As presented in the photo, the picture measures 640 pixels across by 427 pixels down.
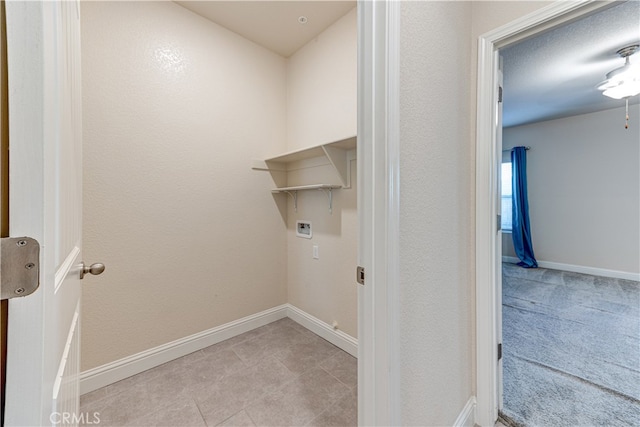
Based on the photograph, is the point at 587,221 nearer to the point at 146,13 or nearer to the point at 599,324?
the point at 599,324

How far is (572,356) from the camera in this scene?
6.51 ft

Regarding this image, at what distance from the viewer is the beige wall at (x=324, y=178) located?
2.02 metres

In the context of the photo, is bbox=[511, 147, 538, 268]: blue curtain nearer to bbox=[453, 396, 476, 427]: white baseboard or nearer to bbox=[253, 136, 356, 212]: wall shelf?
bbox=[253, 136, 356, 212]: wall shelf

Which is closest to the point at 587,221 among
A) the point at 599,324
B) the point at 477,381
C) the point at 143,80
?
the point at 599,324

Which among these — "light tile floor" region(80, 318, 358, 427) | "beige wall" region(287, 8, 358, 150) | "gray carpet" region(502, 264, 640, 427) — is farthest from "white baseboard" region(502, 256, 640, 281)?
"beige wall" region(287, 8, 358, 150)

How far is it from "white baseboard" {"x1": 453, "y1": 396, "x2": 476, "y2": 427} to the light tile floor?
1.70 feet

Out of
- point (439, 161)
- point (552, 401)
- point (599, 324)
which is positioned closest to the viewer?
point (439, 161)

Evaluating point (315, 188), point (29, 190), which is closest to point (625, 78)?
point (315, 188)

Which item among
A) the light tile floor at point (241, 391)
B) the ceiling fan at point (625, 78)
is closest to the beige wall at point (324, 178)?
the light tile floor at point (241, 391)

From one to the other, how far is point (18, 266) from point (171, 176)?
72.1 inches

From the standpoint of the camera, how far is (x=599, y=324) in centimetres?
249

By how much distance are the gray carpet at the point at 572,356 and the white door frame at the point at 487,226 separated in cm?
31

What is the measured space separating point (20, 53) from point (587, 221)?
19.9 ft

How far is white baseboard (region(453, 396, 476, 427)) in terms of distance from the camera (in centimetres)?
126
